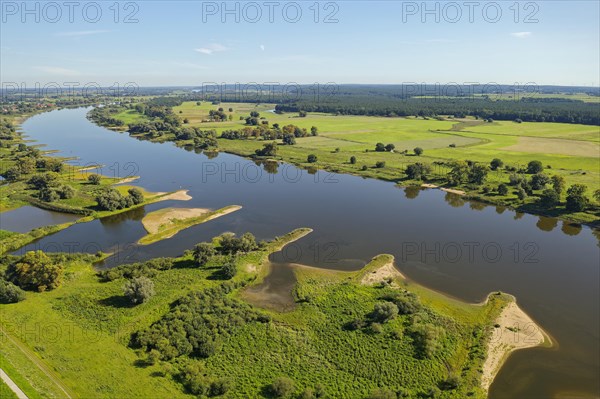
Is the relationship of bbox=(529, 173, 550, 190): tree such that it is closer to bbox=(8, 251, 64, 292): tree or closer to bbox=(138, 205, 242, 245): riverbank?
bbox=(138, 205, 242, 245): riverbank

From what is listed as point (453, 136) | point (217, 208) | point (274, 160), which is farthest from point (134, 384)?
point (453, 136)

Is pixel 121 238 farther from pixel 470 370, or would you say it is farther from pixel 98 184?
pixel 470 370

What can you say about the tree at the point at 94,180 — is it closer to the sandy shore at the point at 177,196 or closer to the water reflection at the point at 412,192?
the sandy shore at the point at 177,196

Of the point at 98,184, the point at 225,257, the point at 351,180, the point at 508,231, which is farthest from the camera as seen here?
the point at 351,180

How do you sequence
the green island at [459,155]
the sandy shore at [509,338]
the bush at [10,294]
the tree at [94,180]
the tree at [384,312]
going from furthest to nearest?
1. the tree at [94,180]
2. the green island at [459,155]
3. the bush at [10,294]
4. the tree at [384,312]
5. the sandy shore at [509,338]

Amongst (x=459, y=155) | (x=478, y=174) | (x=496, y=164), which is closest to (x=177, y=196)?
(x=478, y=174)

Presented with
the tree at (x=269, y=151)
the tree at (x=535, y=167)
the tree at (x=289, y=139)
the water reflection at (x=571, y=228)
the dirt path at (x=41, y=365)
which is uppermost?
the tree at (x=289, y=139)

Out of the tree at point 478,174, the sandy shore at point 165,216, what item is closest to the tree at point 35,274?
the sandy shore at point 165,216
